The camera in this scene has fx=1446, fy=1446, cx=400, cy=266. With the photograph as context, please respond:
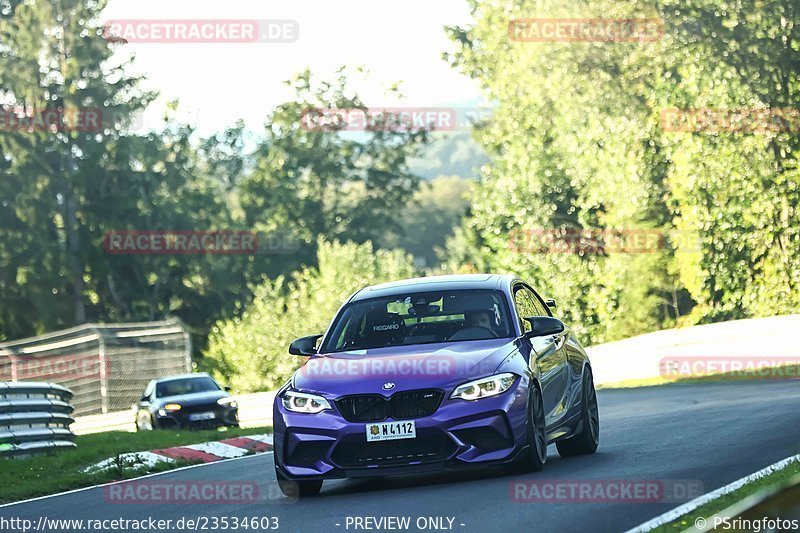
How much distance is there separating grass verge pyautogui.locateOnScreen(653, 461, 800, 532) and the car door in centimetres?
198

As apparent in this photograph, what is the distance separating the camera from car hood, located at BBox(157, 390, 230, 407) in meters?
28.5

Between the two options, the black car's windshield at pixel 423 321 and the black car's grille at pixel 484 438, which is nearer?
the black car's grille at pixel 484 438

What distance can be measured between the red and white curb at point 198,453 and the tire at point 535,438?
6226mm

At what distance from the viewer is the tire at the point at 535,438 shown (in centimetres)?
1096

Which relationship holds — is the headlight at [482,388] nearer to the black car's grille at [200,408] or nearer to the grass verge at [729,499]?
the grass verge at [729,499]

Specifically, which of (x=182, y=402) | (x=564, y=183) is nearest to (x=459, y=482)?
(x=182, y=402)

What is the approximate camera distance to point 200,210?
233 ft

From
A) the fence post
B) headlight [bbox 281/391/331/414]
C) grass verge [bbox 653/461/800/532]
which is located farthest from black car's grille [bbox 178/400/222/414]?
grass verge [bbox 653/461/800/532]

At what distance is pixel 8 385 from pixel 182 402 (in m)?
10.7

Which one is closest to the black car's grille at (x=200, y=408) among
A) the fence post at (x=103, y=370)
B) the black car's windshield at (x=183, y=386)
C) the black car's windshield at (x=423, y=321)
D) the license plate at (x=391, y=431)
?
the black car's windshield at (x=183, y=386)

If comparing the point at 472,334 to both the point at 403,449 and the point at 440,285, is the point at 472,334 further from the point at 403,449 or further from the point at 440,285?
the point at 403,449

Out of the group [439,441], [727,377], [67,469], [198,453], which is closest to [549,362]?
[439,441]

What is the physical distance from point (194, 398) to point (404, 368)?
18268mm

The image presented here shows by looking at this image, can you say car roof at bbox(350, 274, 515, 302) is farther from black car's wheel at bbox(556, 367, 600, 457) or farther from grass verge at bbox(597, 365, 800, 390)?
grass verge at bbox(597, 365, 800, 390)
